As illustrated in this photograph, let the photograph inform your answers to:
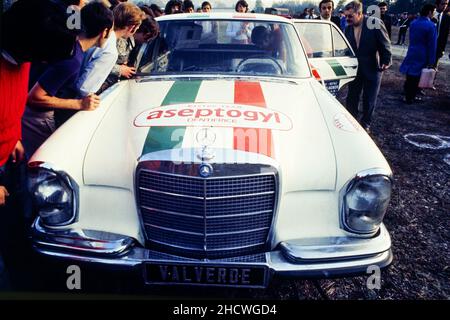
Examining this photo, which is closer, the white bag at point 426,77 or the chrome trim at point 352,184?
the chrome trim at point 352,184

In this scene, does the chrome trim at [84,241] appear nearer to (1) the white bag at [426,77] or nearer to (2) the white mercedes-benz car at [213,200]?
(2) the white mercedes-benz car at [213,200]

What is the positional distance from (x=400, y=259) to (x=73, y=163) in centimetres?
242

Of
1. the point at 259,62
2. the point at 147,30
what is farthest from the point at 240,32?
the point at 147,30

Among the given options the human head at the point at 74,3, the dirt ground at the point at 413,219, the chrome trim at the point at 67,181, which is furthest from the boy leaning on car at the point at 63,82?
the dirt ground at the point at 413,219

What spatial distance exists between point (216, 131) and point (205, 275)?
78cm

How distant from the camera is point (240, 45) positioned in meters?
3.49

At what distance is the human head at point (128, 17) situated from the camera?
9.67 feet

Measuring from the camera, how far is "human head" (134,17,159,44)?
3070mm

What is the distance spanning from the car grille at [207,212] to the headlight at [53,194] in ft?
1.28

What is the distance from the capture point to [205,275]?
1861mm

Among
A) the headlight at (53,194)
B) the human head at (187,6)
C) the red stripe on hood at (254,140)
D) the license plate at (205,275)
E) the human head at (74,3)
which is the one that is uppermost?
the human head at (187,6)

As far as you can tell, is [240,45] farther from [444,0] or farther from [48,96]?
[444,0]

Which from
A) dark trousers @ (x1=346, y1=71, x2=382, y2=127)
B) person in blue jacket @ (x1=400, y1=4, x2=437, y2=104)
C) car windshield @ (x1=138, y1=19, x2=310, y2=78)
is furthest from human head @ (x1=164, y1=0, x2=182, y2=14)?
person in blue jacket @ (x1=400, y1=4, x2=437, y2=104)

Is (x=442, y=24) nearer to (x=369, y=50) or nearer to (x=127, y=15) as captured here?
(x=369, y=50)
